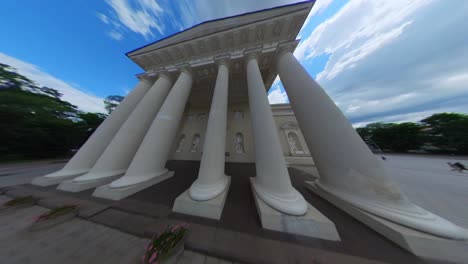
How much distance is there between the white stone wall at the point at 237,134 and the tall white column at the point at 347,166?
4.71 meters

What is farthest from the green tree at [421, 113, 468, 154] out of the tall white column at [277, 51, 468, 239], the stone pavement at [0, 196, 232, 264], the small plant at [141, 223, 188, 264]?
the small plant at [141, 223, 188, 264]

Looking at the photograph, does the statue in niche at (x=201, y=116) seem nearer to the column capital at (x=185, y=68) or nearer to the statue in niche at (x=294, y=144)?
the column capital at (x=185, y=68)

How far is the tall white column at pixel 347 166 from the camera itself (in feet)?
6.29

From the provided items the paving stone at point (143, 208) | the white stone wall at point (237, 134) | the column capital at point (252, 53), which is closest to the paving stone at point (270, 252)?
the paving stone at point (143, 208)

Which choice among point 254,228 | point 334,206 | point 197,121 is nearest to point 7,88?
point 197,121

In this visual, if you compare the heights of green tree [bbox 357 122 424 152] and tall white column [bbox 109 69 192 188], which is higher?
green tree [bbox 357 122 424 152]

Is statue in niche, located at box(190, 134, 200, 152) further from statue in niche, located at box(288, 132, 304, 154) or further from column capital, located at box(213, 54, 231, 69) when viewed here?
statue in niche, located at box(288, 132, 304, 154)

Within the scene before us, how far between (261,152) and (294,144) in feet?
20.8

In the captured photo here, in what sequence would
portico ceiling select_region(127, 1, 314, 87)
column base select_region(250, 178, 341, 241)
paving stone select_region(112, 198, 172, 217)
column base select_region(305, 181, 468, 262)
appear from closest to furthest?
column base select_region(305, 181, 468, 262)
column base select_region(250, 178, 341, 241)
paving stone select_region(112, 198, 172, 217)
portico ceiling select_region(127, 1, 314, 87)

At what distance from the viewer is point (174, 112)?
433 cm

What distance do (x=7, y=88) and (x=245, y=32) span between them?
62.0 ft

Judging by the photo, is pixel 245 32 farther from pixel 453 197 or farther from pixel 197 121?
pixel 453 197

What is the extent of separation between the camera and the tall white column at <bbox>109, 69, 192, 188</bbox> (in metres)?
A: 3.52

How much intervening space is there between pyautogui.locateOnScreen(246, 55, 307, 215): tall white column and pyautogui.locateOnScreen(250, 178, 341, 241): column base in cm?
10
